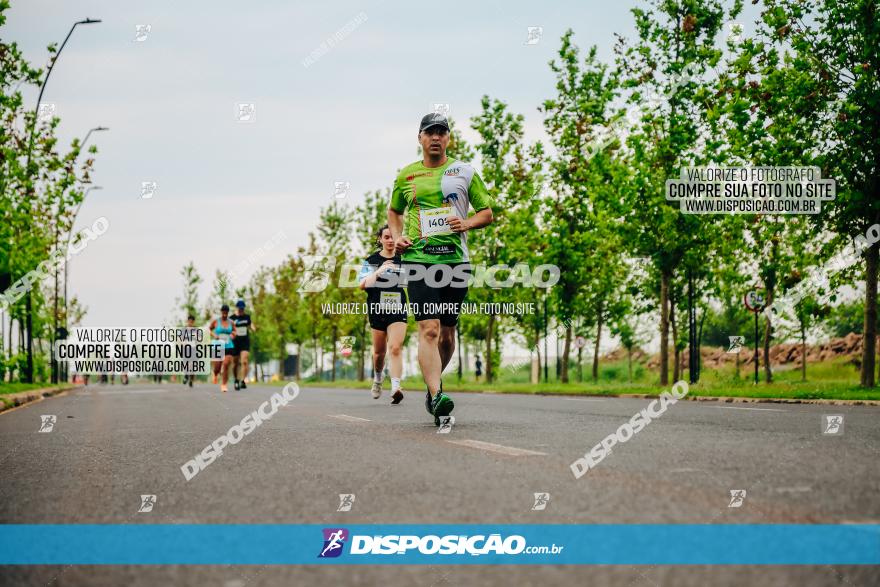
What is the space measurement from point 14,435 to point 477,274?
26876 mm

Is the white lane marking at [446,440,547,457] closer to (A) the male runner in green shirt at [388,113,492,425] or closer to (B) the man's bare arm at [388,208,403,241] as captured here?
(A) the male runner in green shirt at [388,113,492,425]

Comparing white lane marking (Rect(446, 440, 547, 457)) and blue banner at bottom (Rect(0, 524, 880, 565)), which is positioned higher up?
blue banner at bottom (Rect(0, 524, 880, 565))

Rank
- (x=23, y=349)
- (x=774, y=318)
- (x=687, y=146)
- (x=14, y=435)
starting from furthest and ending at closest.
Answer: (x=774, y=318)
(x=23, y=349)
(x=687, y=146)
(x=14, y=435)

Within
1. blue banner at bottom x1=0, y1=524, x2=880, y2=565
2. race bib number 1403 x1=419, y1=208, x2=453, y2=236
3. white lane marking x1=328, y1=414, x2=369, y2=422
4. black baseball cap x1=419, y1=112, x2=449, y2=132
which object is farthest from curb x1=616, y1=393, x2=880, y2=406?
blue banner at bottom x1=0, y1=524, x2=880, y2=565

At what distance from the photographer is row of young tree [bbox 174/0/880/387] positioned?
19062 millimetres

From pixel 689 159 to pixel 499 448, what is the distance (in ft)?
64.3

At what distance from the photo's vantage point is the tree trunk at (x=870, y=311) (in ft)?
62.9

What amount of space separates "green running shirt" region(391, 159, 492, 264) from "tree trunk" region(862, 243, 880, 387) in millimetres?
14531

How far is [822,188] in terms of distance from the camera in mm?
19422

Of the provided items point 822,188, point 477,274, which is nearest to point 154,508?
point 822,188

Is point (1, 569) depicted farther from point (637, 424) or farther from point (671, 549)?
point (637, 424)

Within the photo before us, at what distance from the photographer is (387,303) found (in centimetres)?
1162

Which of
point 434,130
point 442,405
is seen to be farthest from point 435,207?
point 442,405

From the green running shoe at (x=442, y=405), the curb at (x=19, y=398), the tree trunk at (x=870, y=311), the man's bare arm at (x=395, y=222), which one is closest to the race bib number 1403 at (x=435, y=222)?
the man's bare arm at (x=395, y=222)
